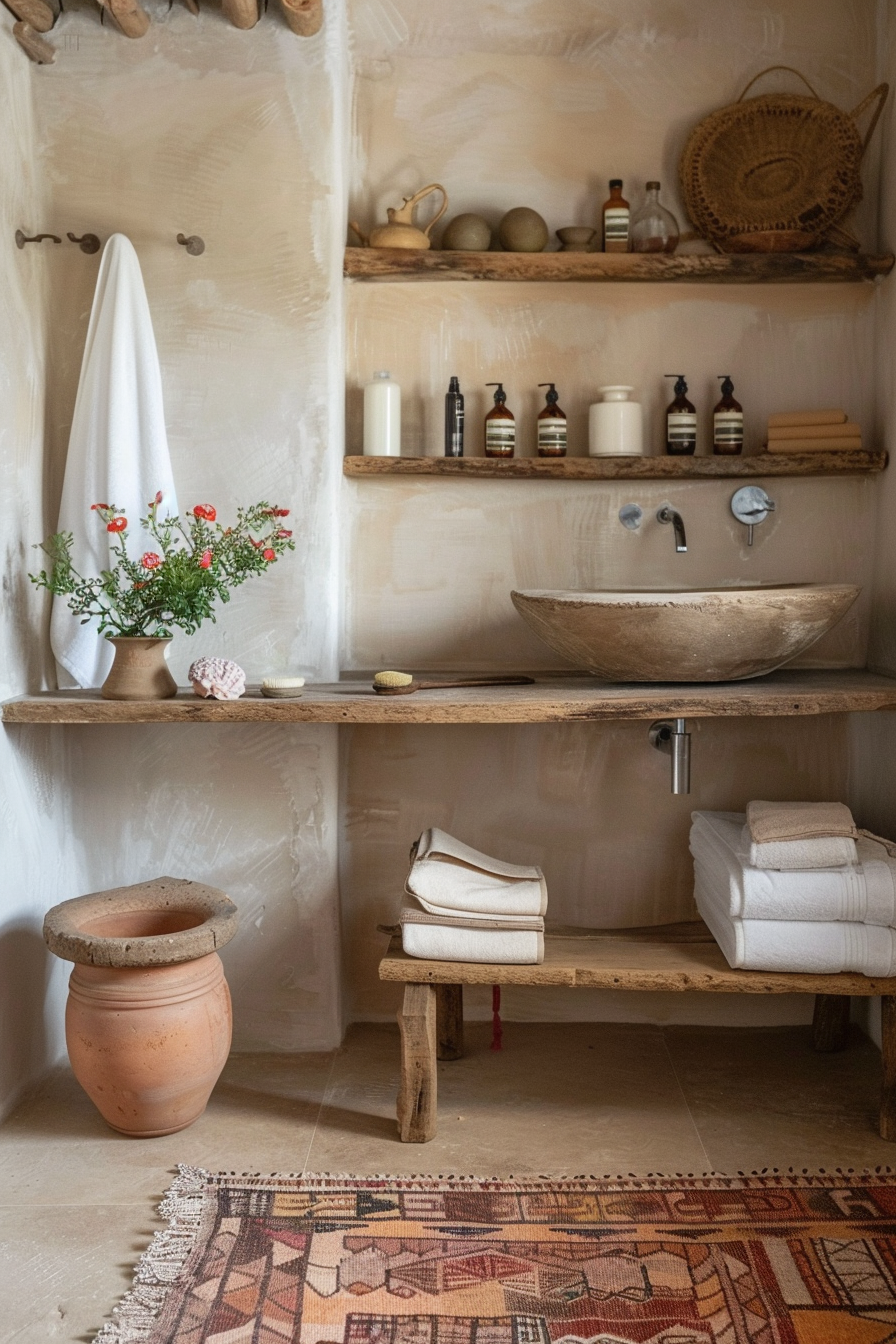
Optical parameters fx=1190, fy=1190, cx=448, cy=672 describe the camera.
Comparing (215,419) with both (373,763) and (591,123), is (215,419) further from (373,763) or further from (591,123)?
(591,123)

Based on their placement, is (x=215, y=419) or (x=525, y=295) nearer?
(x=215, y=419)

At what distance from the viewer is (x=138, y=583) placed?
7.29ft

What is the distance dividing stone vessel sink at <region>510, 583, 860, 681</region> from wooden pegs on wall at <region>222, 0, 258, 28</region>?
125cm

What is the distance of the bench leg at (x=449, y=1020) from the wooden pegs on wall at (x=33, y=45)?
2.04 metres

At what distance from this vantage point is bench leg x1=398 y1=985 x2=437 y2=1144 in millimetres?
2156

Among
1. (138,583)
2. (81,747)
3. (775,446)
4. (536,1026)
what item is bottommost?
(536,1026)

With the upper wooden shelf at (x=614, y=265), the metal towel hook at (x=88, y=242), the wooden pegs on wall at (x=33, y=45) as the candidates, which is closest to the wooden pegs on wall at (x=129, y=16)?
the wooden pegs on wall at (x=33, y=45)

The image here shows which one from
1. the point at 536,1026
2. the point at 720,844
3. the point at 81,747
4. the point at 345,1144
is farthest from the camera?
the point at 536,1026

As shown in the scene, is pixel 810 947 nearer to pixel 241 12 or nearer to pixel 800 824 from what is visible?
pixel 800 824

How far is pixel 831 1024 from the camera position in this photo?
2.54 metres

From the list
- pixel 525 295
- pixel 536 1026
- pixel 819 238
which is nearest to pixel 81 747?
pixel 536 1026

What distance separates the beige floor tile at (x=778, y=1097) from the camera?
2.12m

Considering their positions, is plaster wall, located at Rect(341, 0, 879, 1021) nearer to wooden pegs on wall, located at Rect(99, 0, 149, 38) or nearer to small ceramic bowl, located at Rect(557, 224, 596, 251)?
small ceramic bowl, located at Rect(557, 224, 596, 251)

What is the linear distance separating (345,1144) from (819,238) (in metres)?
2.07
